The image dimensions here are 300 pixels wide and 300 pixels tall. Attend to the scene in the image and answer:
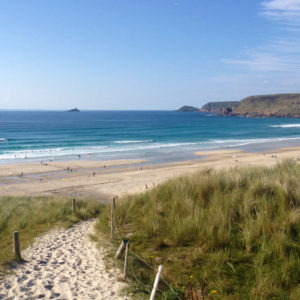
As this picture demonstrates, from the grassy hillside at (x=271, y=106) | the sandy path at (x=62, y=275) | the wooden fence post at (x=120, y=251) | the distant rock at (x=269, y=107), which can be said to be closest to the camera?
the sandy path at (x=62, y=275)

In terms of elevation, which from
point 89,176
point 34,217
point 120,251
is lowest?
point 89,176

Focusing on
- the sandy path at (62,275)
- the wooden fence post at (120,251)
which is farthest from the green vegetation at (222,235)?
the sandy path at (62,275)

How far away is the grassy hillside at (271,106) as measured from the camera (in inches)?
5236

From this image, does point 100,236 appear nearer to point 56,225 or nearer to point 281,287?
point 56,225

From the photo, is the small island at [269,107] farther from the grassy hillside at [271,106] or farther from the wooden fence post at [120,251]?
the wooden fence post at [120,251]

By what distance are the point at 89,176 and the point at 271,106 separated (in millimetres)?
136975

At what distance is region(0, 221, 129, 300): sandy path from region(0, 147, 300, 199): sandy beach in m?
9.36

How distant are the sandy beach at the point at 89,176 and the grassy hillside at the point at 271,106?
109m

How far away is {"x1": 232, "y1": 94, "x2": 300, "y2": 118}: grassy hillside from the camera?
436ft

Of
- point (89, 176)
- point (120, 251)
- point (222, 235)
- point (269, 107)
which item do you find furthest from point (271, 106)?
point (120, 251)

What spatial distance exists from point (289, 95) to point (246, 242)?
16087 centimetres

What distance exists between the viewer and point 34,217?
414 inches

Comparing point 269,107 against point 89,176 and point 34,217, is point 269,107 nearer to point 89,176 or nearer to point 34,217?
point 89,176

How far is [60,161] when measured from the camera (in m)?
32.8
